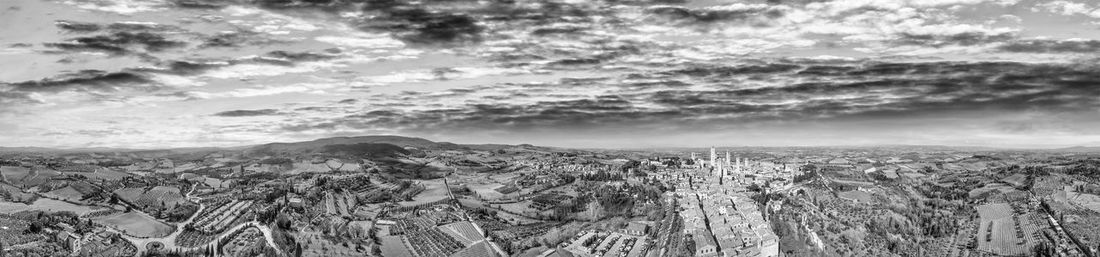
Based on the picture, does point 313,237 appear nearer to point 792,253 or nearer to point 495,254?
point 495,254

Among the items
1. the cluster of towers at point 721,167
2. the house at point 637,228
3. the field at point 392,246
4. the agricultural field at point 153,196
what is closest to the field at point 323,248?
the field at point 392,246

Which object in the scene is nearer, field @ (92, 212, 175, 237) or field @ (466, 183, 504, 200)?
field @ (92, 212, 175, 237)

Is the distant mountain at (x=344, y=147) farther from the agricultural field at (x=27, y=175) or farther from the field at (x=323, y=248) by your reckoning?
the field at (x=323, y=248)

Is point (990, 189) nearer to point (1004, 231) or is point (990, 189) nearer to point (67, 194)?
point (1004, 231)

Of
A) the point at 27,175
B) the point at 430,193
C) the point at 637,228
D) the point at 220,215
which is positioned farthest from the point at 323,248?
the point at 27,175

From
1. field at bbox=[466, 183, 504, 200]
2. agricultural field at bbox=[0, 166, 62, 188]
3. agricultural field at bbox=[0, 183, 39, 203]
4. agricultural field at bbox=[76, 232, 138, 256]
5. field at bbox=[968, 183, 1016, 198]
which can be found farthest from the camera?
Answer: field at bbox=[968, 183, 1016, 198]

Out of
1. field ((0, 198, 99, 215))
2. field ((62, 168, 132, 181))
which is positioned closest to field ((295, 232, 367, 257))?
field ((0, 198, 99, 215))

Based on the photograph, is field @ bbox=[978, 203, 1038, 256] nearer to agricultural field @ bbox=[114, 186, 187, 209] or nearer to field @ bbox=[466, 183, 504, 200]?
field @ bbox=[466, 183, 504, 200]
